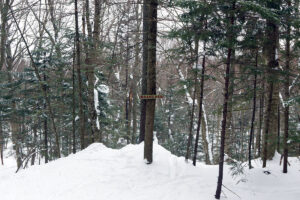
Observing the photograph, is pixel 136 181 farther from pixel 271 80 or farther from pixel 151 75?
Result: pixel 271 80

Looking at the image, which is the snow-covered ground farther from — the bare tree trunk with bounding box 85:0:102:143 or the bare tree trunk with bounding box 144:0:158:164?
the bare tree trunk with bounding box 85:0:102:143

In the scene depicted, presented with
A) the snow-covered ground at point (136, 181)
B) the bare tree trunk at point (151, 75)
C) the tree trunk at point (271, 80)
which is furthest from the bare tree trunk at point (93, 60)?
the tree trunk at point (271, 80)

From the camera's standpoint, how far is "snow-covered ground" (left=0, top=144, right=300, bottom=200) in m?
5.62

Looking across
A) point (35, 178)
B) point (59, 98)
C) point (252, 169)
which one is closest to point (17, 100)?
point (59, 98)

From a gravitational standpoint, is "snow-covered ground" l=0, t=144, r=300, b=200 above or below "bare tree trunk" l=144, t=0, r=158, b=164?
below

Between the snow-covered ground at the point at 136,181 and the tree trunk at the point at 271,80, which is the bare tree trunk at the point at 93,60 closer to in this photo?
the snow-covered ground at the point at 136,181

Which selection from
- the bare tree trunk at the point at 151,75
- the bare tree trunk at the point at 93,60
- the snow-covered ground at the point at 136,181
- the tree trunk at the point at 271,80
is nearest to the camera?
the snow-covered ground at the point at 136,181

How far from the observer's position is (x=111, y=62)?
7703 mm

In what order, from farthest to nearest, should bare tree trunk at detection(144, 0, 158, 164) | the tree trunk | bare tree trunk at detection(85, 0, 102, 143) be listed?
bare tree trunk at detection(85, 0, 102, 143)
bare tree trunk at detection(144, 0, 158, 164)
the tree trunk

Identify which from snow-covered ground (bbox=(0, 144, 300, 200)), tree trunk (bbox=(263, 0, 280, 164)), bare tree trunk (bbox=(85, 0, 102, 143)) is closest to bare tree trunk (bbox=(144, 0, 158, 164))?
snow-covered ground (bbox=(0, 144, 300, 200))

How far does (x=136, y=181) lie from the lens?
6.30m

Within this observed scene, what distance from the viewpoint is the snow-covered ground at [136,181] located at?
5621 millimetres

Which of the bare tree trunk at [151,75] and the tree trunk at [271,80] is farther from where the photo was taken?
the bare tree trunk at [151,75]

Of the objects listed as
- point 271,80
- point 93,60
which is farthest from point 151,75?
point 93,60
